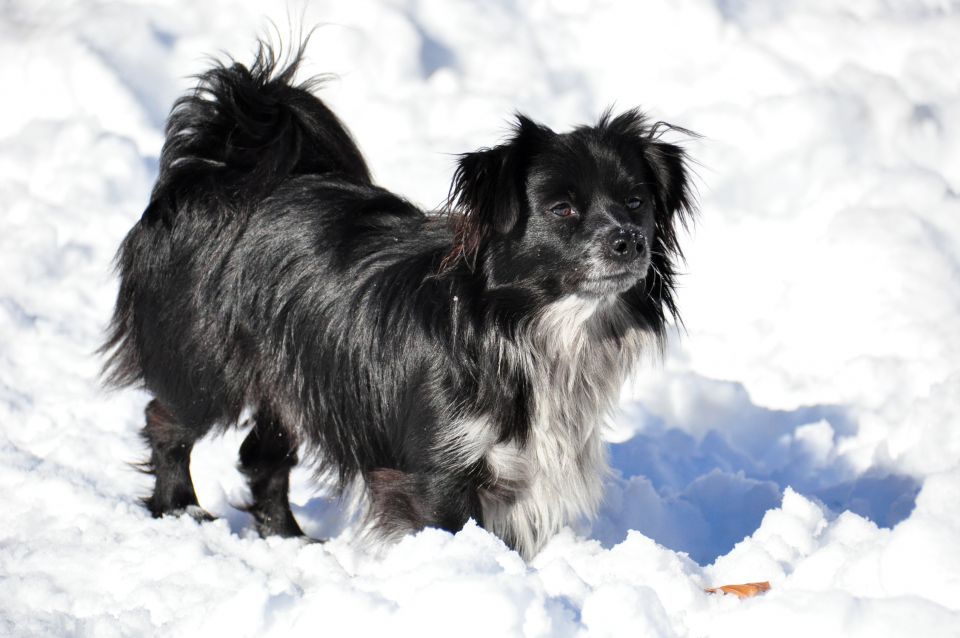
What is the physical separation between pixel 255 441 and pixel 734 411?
2.57 m

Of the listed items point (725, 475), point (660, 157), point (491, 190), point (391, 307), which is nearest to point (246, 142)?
point (391, 307)

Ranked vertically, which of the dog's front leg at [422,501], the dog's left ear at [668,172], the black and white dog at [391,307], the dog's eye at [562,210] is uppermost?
the dog's left ear at [668,172]

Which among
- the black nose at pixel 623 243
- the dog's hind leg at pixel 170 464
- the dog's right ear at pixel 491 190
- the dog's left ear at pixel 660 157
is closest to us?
the black nose at pixel 623 243

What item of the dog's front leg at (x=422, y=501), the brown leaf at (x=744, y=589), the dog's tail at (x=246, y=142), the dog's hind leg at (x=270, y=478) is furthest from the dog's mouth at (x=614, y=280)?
the dog's hind leg at (x=270, y=478)

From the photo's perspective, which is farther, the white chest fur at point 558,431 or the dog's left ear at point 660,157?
the dog's left ear at point 660,157

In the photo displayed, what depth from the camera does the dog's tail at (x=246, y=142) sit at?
406 centimetres

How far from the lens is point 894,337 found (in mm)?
5941

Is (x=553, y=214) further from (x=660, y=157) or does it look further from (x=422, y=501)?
(x=422, y=501)

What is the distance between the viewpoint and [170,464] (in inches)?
167

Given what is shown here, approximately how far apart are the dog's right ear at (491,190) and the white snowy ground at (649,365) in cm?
80

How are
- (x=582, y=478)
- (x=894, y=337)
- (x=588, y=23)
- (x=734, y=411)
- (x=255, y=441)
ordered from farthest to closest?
(x=588, y=23) < (x=894, y=337) < (x=734, y=411) < (x=255, y=441) < (x=582, y=478)

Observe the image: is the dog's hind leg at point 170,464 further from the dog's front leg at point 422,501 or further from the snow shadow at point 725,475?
the snow shadow at point 725,475

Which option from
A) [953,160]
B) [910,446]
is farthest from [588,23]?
[910,446]

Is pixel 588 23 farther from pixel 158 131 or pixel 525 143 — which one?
pixel 525 143
